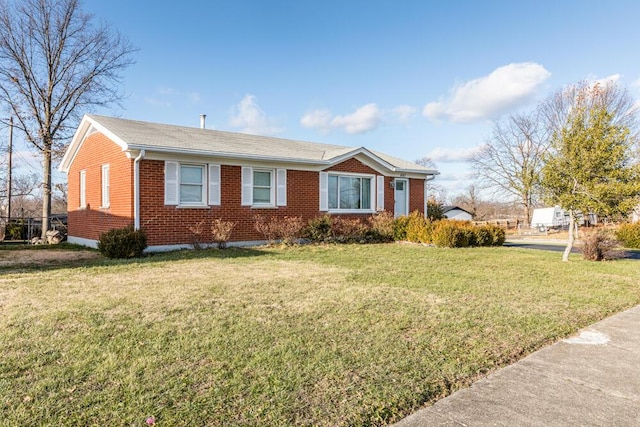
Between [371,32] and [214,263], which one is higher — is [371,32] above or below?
above

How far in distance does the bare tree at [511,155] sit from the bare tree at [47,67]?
3084 centimetres

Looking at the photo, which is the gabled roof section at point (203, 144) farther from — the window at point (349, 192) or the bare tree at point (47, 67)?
the bare tree at point (47, 67)

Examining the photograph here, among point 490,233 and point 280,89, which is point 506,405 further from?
point 280,89

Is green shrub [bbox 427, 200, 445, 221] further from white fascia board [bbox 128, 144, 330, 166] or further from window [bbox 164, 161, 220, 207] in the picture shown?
window [bbox 164, 161, 220, 207]

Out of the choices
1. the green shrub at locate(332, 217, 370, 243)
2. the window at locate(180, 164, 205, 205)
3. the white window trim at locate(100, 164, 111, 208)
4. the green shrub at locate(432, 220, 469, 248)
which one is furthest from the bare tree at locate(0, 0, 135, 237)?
the green shrub at locate(432, 220, 469, 248)

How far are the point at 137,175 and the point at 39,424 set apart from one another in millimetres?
9812

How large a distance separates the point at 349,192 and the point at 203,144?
6043 mm

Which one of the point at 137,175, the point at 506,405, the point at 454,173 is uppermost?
the point at 454,173

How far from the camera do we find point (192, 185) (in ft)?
40.4

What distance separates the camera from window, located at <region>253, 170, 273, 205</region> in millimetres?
13625

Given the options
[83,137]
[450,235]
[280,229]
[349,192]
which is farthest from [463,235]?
[83,137]

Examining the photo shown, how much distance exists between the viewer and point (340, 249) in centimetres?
1216

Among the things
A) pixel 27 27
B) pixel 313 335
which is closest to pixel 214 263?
pixel 313 335

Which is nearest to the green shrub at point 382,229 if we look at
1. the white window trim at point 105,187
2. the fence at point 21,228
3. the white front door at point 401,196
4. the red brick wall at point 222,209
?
the red brick wall at point 222,209
